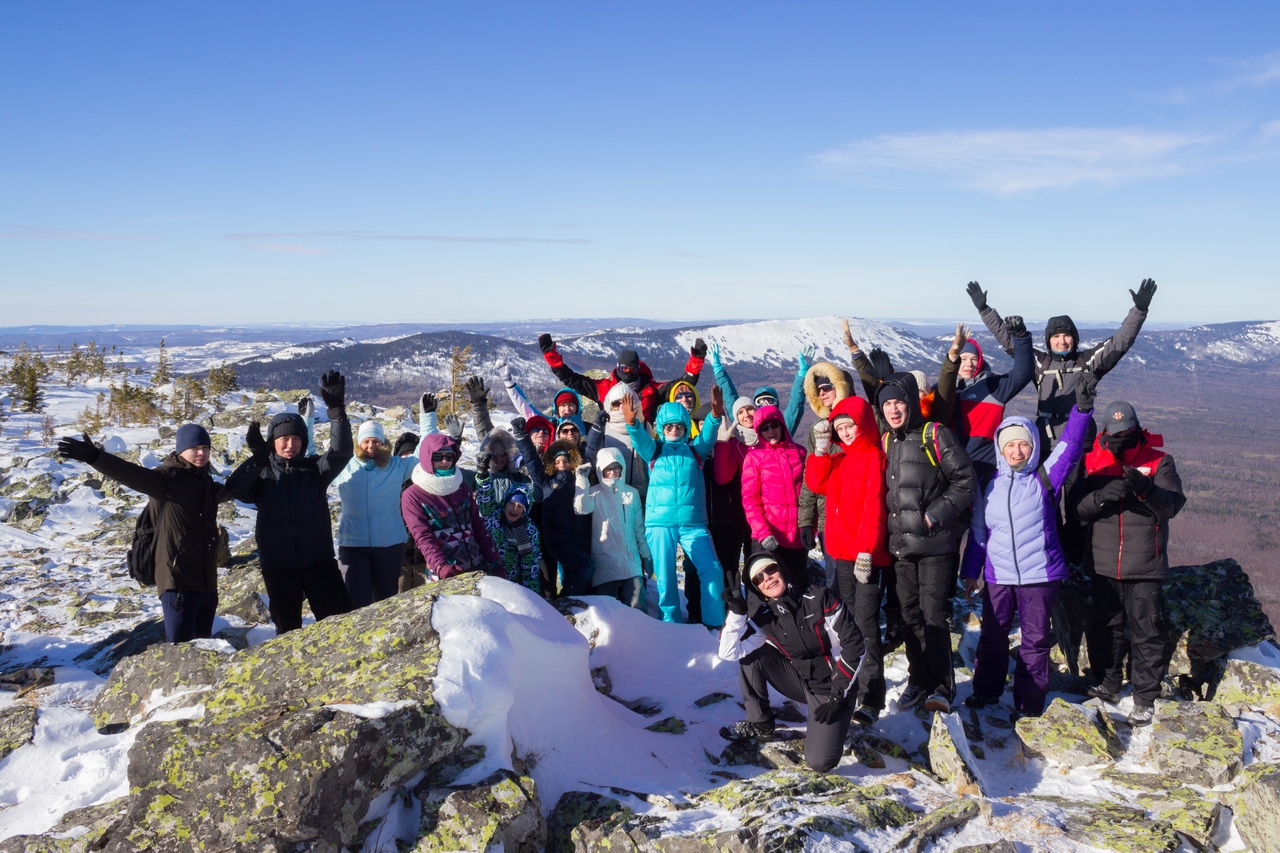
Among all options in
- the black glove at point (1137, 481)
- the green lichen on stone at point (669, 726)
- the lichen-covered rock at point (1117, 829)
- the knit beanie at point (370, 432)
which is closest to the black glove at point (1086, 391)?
the black glove at point (1137, 481)

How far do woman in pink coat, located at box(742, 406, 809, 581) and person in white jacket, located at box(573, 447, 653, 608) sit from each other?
1.20 m

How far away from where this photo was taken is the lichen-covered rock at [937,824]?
4.06 m

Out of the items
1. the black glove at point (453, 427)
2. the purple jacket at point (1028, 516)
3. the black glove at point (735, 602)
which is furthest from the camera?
the black glove at point (453, 427)

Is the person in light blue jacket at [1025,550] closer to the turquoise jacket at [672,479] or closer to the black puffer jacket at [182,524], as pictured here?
the turquoise jacket at [672,479]

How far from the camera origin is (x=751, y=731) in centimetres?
571

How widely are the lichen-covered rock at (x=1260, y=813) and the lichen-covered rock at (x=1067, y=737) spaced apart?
1150mm

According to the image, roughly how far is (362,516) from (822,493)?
168 inches

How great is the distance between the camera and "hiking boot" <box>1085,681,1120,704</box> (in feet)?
21.6

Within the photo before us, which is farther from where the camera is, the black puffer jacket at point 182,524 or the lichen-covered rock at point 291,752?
the black puffer jacket at point 182,524

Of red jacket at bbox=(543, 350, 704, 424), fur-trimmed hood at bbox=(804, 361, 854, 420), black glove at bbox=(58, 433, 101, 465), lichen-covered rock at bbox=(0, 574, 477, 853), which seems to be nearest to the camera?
lichen-covered rock at bbox=(0, 574, 477, 853)

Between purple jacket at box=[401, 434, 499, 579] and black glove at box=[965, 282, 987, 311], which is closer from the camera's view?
purple jacket at box=[401, 434, 499, 579]

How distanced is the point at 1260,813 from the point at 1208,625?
333 cm

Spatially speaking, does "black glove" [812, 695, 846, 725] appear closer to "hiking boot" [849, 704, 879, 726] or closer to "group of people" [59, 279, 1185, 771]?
"group of people" [59, 279, 1185, 771]

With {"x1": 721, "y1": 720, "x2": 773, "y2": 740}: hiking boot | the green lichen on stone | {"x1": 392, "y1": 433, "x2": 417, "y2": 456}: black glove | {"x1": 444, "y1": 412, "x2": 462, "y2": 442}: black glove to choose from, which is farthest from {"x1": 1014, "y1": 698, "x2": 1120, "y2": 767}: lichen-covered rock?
{"x1": 392, "y1": 433, "x2": 417, "y2": 456}: black glove
